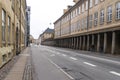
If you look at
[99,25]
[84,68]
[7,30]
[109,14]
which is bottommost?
[84,68]

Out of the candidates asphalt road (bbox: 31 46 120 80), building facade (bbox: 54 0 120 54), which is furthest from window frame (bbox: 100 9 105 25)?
asphalt road (bbox: 31 46 120 80)

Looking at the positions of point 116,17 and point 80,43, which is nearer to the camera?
point 116,17

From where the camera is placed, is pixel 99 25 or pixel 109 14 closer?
pixel 109 14

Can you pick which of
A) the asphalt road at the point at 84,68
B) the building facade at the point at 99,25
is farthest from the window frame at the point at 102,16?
the asphalt road at the point at 84,68

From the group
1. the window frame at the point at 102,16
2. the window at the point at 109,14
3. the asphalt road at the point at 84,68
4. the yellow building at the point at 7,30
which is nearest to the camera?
the asphalt road at the point at 84,68

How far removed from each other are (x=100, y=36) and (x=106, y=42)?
4936mm

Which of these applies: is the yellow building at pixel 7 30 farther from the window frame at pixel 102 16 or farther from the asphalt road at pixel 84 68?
the window frame at pixel 102 16

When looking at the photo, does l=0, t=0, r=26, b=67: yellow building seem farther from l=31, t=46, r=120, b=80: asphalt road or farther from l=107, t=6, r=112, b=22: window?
l=107, t=6, r=112, b=22: window

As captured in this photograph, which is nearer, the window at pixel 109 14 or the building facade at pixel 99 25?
the building facade at pixel 99 25

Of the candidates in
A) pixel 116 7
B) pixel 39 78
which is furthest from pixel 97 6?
pixel 39 78

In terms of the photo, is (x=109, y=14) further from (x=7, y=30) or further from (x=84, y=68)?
(x=84, y=68)

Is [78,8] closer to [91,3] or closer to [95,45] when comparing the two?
[91,3]

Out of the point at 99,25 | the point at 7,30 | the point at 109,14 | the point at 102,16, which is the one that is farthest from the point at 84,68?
the point at 99,25

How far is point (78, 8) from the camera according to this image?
2559 inches
